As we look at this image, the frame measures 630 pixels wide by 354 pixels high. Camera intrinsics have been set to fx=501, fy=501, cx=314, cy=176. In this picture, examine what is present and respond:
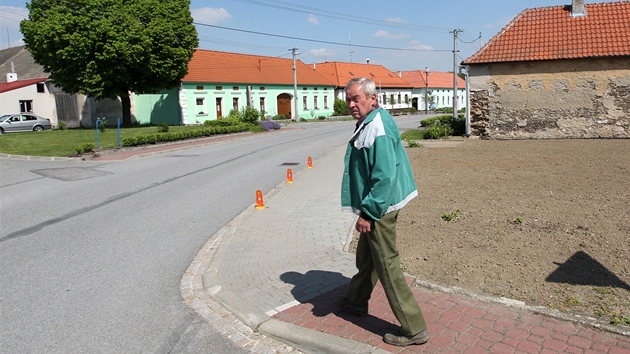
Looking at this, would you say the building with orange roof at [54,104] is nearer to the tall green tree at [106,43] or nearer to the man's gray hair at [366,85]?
the tall green tree at [106,43]

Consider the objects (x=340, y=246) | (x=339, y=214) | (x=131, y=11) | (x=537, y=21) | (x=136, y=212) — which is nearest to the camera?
(x=340, y=246)

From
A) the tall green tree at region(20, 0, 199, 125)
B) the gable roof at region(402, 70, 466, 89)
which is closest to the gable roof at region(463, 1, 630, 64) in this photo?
the tall green tree at region(20, 0, 199, 125)

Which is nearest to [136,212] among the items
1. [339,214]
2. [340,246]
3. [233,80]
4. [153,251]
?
[153,251]

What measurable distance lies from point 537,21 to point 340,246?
69.5 ft

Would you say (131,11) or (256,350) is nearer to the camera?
(256,350)

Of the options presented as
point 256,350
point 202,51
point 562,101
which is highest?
point 202,51

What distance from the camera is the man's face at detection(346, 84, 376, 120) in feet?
12.4

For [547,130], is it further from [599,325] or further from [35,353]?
[35,353]

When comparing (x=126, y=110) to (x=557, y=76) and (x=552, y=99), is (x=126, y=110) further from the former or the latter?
(x=557, y=76)

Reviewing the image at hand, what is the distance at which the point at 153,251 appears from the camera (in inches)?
260

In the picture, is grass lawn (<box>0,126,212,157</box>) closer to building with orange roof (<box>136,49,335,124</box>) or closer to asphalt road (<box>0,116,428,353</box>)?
asphalt road (<box>0,116,428,353</box>)

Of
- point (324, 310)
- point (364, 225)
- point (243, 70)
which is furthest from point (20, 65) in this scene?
point (364, 225)

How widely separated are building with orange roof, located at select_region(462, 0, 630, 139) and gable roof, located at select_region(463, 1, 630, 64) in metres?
0.04

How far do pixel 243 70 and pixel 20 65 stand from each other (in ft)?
77.5
